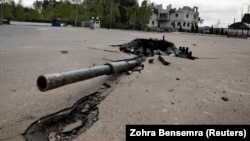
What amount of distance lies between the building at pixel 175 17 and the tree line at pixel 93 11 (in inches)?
945

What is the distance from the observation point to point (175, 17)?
78.0m

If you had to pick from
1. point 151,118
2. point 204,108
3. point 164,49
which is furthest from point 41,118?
point 164,49

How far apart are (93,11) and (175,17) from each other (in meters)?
32.5

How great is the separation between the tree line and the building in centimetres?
2400

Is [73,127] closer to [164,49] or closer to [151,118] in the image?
[151,118]

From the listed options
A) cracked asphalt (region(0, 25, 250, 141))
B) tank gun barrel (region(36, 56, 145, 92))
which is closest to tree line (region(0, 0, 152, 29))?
cracked asphalt (region(0, 25, 250, 141))

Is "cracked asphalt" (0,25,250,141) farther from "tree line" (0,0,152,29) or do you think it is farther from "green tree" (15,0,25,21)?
"green tree" (15,0,25,21)

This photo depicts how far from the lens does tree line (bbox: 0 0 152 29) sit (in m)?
51.2

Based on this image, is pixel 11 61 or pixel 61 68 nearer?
pixel 61 68

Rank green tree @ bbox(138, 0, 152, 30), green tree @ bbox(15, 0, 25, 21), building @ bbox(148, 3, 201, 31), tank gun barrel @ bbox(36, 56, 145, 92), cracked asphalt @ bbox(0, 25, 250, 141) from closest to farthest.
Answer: tank gun barrel @ bbox(36, 56, 145, 92) → cracked asphalt @ bbox(0, 25, 250, 141) → green tree @ bbox(138, 0, 152, 30) → green tree @ bbox(15, 0, 25, 21) → building @ bbox(148, 3, 201, 31)

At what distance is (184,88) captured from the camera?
15.7ft

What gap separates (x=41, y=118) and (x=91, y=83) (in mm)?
1682

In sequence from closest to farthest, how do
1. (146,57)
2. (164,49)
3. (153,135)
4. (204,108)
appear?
(153,135) → (204,108) → (146,57) → (164,49)

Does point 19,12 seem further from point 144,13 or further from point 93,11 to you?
point 144,13
